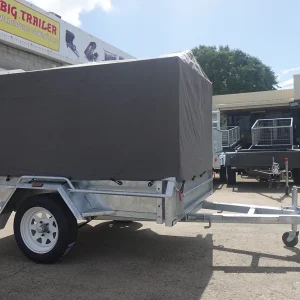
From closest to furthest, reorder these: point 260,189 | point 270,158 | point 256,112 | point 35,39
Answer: point 270,158
point 260,189
point 35,39
point 256,112

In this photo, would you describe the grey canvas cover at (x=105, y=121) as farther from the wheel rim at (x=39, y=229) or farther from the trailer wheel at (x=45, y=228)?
the wheel rim at (x=39, y=229)

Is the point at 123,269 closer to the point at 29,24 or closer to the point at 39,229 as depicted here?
the point at 39,229

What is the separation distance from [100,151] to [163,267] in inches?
67.2

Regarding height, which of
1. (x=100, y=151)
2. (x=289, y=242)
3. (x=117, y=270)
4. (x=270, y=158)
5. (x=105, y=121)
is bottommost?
(x=117, y=270)

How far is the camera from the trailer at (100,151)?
460 cm

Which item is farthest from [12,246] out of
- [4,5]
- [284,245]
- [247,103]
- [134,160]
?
[247,103]

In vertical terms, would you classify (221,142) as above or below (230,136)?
below

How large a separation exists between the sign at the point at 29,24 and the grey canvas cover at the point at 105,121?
886 cm

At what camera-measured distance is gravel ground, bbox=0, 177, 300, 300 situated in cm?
406

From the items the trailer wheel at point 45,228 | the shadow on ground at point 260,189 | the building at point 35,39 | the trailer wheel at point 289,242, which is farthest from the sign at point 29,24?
the trailer wheel at point 289,242

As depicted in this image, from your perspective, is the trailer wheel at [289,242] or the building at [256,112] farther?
the building at [256,112]

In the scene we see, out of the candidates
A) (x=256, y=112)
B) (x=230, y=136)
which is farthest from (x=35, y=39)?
(x=256, y=112)

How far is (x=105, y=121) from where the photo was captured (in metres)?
4.88

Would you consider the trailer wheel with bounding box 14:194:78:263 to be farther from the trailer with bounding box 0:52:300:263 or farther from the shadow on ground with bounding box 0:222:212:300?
the shadow on ground with bounding box 0:222:212:300
